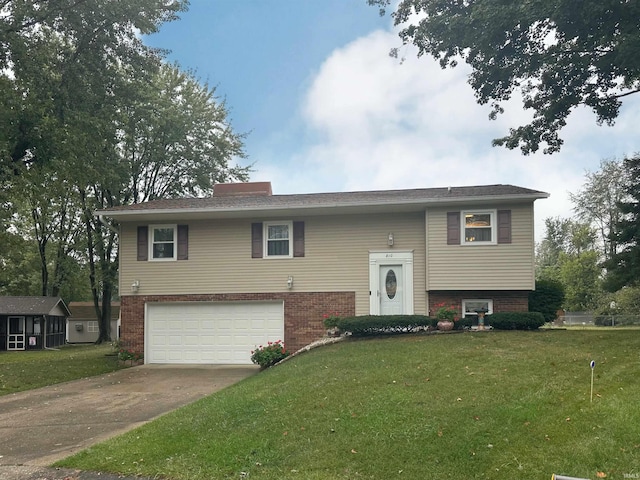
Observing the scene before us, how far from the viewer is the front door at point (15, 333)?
99.4ft

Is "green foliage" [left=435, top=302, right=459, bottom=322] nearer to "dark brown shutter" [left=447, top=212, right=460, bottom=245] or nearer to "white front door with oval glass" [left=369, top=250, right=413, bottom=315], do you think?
"white front door with oval glass" [left=369, top=250, right=413, bottom=315]

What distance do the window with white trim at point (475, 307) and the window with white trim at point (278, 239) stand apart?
5.56 meters

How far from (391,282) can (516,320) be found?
3.72 meters

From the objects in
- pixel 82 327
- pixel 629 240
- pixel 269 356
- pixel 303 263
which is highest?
pixel 629 240

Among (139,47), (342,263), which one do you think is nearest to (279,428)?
(342,263)

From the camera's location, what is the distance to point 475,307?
15.1 metres

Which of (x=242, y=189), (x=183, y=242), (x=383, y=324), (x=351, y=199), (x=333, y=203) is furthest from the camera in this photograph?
(x=242, y=189)

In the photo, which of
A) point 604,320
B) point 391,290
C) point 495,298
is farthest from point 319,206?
point 604,320

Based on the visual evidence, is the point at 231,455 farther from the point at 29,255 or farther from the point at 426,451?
the point at 29,255

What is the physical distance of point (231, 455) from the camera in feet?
19.3

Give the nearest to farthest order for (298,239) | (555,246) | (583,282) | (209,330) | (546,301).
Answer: (546,301)
(298,239)
(209,330)
(583,282)
(555,246)

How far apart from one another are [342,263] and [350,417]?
29.9 ft

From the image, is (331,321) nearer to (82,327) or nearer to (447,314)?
(447,314)

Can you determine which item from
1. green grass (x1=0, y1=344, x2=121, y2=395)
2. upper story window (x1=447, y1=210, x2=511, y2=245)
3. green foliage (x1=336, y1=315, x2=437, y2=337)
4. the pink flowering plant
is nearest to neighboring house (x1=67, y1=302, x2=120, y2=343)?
green grass (x1=0, y1=344, x2=121, y2=395)
